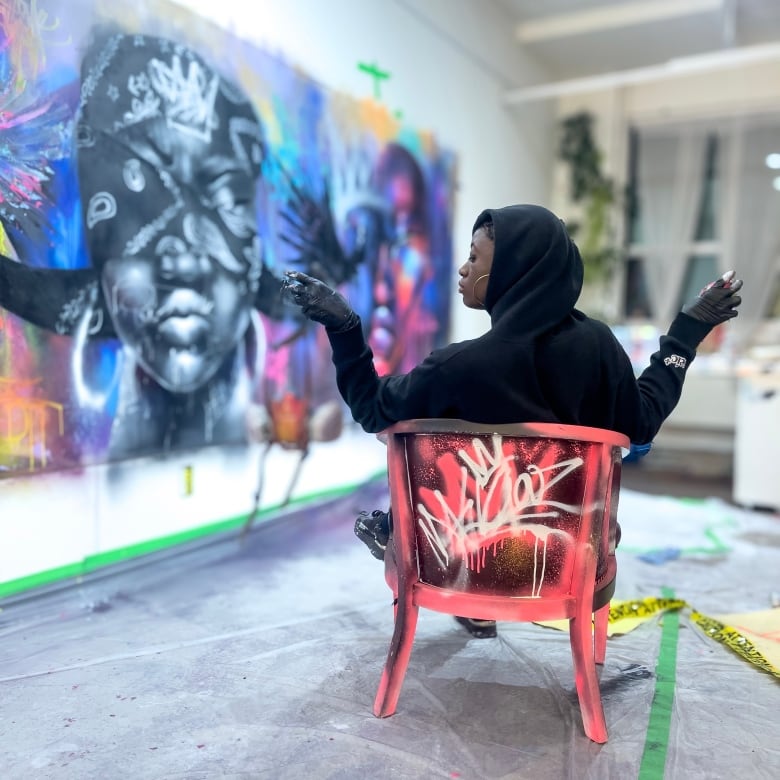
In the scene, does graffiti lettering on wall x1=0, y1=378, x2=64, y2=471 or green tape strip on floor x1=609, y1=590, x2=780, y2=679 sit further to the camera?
graffiti lettering on wall x1=0, y1=378, x2=64, y2=471

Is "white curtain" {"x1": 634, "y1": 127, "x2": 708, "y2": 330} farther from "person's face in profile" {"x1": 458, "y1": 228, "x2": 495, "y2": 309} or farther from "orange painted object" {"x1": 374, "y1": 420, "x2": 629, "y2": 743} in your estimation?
"orange painted object" {"x1": 374, "y1": 420, "x2": 629, "y2": 743}

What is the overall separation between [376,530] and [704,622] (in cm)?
109

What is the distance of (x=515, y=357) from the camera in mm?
1423

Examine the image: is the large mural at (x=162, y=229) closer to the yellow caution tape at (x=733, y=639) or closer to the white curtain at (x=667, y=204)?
the yellow caution tape at (x=733, y=639)

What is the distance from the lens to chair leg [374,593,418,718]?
1.52 m

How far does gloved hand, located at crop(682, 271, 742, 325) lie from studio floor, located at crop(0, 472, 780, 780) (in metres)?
0.88

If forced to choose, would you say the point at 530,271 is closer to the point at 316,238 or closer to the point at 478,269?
the point at 478,269

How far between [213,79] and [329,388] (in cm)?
140

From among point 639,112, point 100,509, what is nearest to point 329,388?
point 100,509

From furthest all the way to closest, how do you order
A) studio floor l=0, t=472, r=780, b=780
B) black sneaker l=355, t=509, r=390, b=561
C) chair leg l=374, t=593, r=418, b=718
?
black sneaker l=355, t=509, r=390, b=561, chair leg l=374, t=593, r=418, b=718, studio floor l=0, t=472, r=780, b=780

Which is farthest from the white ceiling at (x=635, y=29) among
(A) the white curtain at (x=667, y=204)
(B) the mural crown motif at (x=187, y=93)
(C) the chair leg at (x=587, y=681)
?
(C) the chair leg at (x=587, y=681)

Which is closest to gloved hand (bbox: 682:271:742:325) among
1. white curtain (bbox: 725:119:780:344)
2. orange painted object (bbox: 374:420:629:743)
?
orange painted object (bbox: 374:420:629:743)

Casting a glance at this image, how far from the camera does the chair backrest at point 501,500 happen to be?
141 cm

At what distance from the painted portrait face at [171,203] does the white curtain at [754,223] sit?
4.17m
